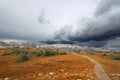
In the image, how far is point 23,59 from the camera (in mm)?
41094

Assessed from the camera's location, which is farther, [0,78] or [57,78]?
[0,78]

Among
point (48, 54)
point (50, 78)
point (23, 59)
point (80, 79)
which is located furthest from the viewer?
point (48, 54)

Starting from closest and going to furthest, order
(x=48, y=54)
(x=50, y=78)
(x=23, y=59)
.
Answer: (x=50, y=78)
(x=23, y=59)
(x=48, y=54)

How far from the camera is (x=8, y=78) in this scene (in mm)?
18562

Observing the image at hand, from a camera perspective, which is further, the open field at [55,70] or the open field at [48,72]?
the open field at [55,70]

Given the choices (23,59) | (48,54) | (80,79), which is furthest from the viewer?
(48,54)

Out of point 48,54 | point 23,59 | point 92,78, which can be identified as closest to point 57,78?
point 92,78

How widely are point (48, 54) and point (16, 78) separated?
34362mm

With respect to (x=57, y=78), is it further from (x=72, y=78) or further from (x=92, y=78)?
(x=92, y=78)

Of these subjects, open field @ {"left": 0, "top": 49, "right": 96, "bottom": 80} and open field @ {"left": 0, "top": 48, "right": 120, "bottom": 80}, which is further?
open field @ {"left": 0, "top": 48, "right": 120, "bottom": 80}

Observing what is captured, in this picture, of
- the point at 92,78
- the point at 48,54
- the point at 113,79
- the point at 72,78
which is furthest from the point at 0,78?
the point at 48,54

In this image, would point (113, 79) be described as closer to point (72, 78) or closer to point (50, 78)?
point (72, 78)

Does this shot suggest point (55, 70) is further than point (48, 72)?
Yes

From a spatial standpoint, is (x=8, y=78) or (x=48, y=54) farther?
(x=48, y=54)
